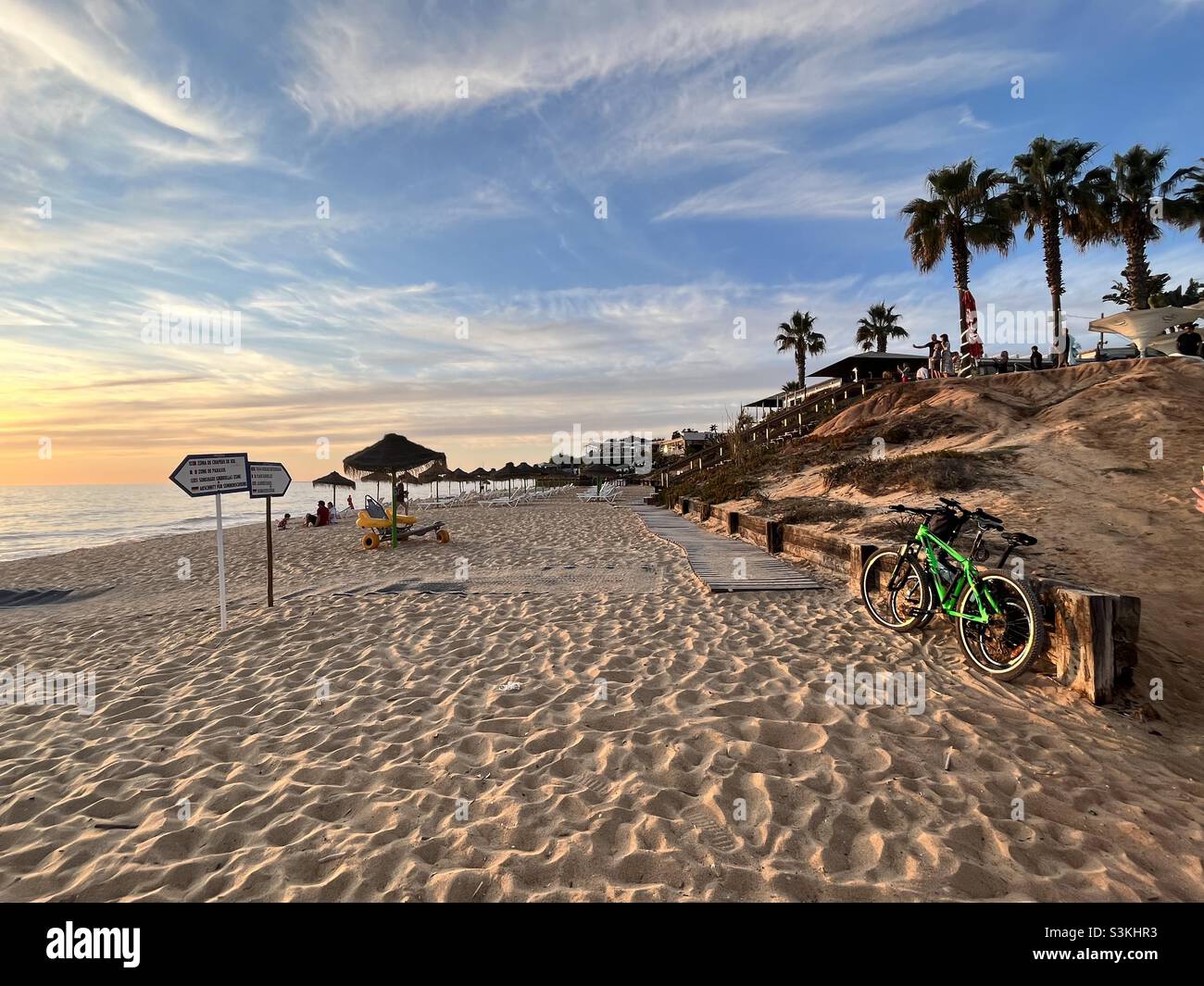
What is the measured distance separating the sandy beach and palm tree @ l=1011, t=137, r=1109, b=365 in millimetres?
27867

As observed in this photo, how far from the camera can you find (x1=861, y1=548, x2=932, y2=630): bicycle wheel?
18.7ft

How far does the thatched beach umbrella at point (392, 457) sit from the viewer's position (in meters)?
14.3

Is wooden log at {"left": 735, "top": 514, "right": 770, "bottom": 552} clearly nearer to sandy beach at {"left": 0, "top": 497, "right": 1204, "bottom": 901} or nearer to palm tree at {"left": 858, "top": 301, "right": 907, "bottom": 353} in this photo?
sandy beach at {"left": 0, "top": 497, "right": 1204, "bottom": 901}

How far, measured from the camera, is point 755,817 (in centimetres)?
290

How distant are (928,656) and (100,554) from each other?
855 inches

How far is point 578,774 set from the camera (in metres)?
3.37

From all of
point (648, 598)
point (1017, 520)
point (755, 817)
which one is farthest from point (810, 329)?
point (755, 817)

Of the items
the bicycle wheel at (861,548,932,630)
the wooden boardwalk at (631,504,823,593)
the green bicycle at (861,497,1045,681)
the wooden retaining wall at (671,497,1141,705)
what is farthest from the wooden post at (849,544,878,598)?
the wooden retaining wall at (671,497,1141,705)

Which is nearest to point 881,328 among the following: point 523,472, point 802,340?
point 802,340

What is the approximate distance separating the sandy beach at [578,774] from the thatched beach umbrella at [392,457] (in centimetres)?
800

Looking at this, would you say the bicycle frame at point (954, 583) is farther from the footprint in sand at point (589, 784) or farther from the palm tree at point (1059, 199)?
the palm tree at point (1059, 199)

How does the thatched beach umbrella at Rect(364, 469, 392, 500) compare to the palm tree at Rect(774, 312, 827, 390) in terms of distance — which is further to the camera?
the palm tree at Rect(774, 312, 827, 390)

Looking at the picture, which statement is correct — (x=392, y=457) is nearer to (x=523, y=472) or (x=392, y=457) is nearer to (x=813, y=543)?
(x=813, y=543)
